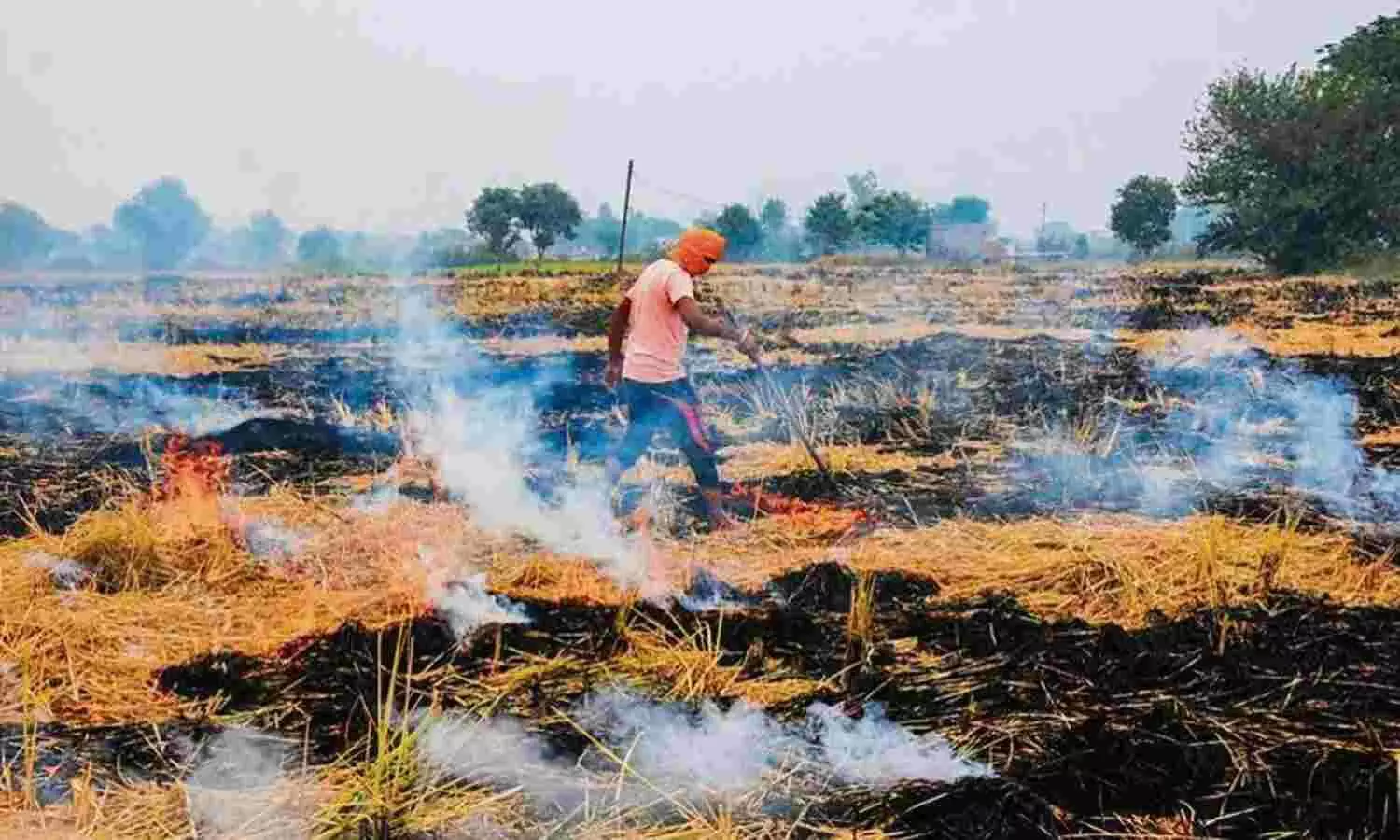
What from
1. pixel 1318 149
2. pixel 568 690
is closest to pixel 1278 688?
pixel 568 690

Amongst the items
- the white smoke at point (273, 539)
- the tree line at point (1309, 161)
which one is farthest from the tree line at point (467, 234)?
the white smoke at point (273, 539)

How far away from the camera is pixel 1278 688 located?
291cm

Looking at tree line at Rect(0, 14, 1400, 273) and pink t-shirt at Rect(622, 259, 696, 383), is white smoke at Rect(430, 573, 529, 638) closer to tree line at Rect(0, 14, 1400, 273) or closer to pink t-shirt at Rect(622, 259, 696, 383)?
pink t-shirt at Rect(622, 259, 696, 383)

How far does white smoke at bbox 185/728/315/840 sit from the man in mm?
1829

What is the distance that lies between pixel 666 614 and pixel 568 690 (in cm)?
52

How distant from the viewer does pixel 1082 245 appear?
11461 millimetres

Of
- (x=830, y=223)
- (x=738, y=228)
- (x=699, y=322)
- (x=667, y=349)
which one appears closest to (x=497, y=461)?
(x=667, y=349)

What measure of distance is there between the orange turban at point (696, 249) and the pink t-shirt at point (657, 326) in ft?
0.15

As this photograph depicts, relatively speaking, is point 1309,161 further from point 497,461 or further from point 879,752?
point 879,752

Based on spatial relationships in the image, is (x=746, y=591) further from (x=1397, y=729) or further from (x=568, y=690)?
(x=1397, y=729)

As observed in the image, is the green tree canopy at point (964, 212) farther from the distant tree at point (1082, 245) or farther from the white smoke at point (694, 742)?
the white smoke at point (694, 742)

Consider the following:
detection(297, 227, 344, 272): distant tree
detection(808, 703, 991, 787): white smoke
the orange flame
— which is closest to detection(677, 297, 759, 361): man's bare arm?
detection(808, 703, 991, 787): white smoke

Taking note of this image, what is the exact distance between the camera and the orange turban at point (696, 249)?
418cm

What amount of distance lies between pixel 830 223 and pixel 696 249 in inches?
202
